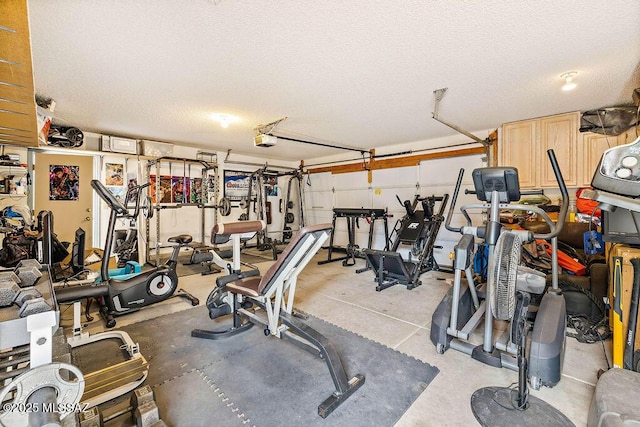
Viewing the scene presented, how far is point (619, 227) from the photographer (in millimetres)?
1883

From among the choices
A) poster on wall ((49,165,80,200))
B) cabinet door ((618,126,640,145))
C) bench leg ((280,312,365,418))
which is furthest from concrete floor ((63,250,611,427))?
poster on wall ((49,165,80,200))

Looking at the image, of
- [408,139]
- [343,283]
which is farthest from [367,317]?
[408,139]

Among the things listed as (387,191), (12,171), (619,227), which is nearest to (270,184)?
(387,191)

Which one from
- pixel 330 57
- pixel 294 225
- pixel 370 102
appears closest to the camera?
pixel 330 57

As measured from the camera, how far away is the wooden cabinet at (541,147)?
12.6 ft

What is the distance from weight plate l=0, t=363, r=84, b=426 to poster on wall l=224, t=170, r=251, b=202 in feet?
22.0

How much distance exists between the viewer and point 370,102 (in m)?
3.56

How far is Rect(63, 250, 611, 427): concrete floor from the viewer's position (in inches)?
68.3

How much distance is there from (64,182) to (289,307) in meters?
6.15

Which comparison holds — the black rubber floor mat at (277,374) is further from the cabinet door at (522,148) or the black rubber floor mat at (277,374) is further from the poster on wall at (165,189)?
the poster on wall at (165,189)

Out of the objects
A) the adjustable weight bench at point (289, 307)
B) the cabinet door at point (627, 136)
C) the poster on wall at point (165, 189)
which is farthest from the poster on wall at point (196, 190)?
the cabinet door at point (627, 136)

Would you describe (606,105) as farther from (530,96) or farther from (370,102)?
(370,102)

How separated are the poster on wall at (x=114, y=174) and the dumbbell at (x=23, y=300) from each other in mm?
5621

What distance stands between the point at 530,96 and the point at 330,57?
2.57 metres
